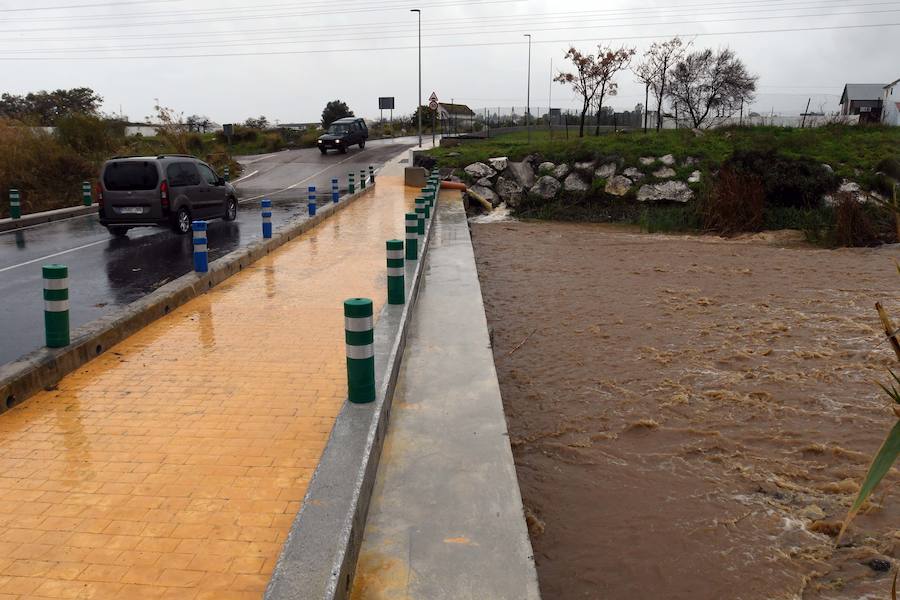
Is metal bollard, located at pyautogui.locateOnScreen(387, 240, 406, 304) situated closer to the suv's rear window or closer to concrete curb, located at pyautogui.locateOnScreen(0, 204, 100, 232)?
the suv's rear window

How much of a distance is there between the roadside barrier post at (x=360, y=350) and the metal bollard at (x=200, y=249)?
5429 mm

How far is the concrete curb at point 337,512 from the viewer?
3318mm

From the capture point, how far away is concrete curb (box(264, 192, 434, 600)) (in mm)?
3318

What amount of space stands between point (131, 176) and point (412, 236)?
7.43 m

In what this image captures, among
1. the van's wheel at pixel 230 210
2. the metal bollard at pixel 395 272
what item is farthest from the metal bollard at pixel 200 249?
the van's wheel at pixel 230 210

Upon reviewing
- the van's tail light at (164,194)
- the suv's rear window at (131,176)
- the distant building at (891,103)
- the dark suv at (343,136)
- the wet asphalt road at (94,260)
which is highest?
the distant building at (891,103)

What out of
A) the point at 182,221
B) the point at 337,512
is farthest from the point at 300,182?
the point at 337,512

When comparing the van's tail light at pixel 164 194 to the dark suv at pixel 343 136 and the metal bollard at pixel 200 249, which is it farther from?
the dark suv at pixel 343 136

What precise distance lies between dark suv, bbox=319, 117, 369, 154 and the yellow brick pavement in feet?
111

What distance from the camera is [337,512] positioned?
3.85 metres

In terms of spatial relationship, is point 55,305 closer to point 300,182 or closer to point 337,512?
point 337,512

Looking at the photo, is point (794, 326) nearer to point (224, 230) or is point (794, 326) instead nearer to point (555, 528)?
point (555, 528)

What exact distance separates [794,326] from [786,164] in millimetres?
16190

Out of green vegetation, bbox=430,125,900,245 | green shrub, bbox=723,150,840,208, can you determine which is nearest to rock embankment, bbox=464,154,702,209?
green vegetation, bbox=430,125,900,245
